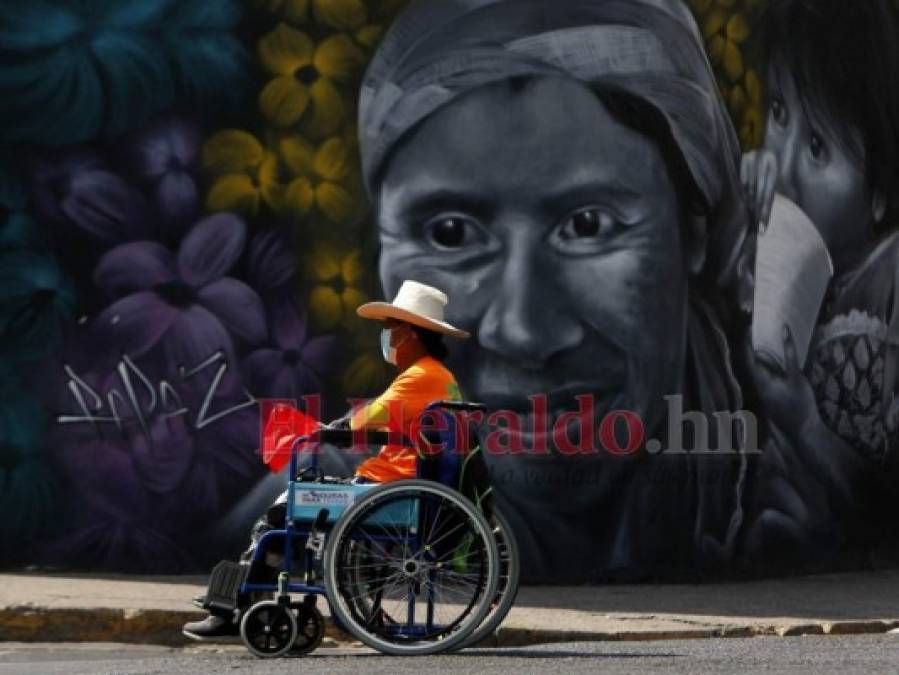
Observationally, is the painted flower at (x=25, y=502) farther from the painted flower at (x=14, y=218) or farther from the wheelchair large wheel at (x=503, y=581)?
the wheelchair large wheel at (x=503, y=581)

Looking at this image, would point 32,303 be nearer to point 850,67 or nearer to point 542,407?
point 542,407

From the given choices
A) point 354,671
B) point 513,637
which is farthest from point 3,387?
point 354,671

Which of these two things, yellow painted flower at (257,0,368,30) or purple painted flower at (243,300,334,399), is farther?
yellow painted flower at (257,0,368,30)

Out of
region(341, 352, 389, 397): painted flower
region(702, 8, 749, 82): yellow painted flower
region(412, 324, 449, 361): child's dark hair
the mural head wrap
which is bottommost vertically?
region(412, 324, 449, 361): child's dark hair

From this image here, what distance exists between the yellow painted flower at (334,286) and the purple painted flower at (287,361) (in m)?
0.11

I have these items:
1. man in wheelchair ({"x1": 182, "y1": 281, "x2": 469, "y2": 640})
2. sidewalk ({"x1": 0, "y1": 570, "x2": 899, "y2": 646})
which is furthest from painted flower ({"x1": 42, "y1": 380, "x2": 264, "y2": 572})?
man in wheelchair ({"x1": 182, "y1": 281, "x2": 469, "y2": 640})

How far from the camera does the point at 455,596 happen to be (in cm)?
771

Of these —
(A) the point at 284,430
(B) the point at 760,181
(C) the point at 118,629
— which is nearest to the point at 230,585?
(A) the point at 284,430

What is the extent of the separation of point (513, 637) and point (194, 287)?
9.60 ft

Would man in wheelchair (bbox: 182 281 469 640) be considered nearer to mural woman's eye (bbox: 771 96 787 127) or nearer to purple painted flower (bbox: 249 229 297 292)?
A: purple painted flower (bbox: 249 229 297 292)

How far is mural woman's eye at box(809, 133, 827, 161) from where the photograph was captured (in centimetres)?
1284

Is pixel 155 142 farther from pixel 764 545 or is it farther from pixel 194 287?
pixel 764 545

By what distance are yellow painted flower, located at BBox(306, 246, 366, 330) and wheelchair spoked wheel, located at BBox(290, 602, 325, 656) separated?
3.27 metres

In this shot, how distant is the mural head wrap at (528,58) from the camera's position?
11062 millimetres
